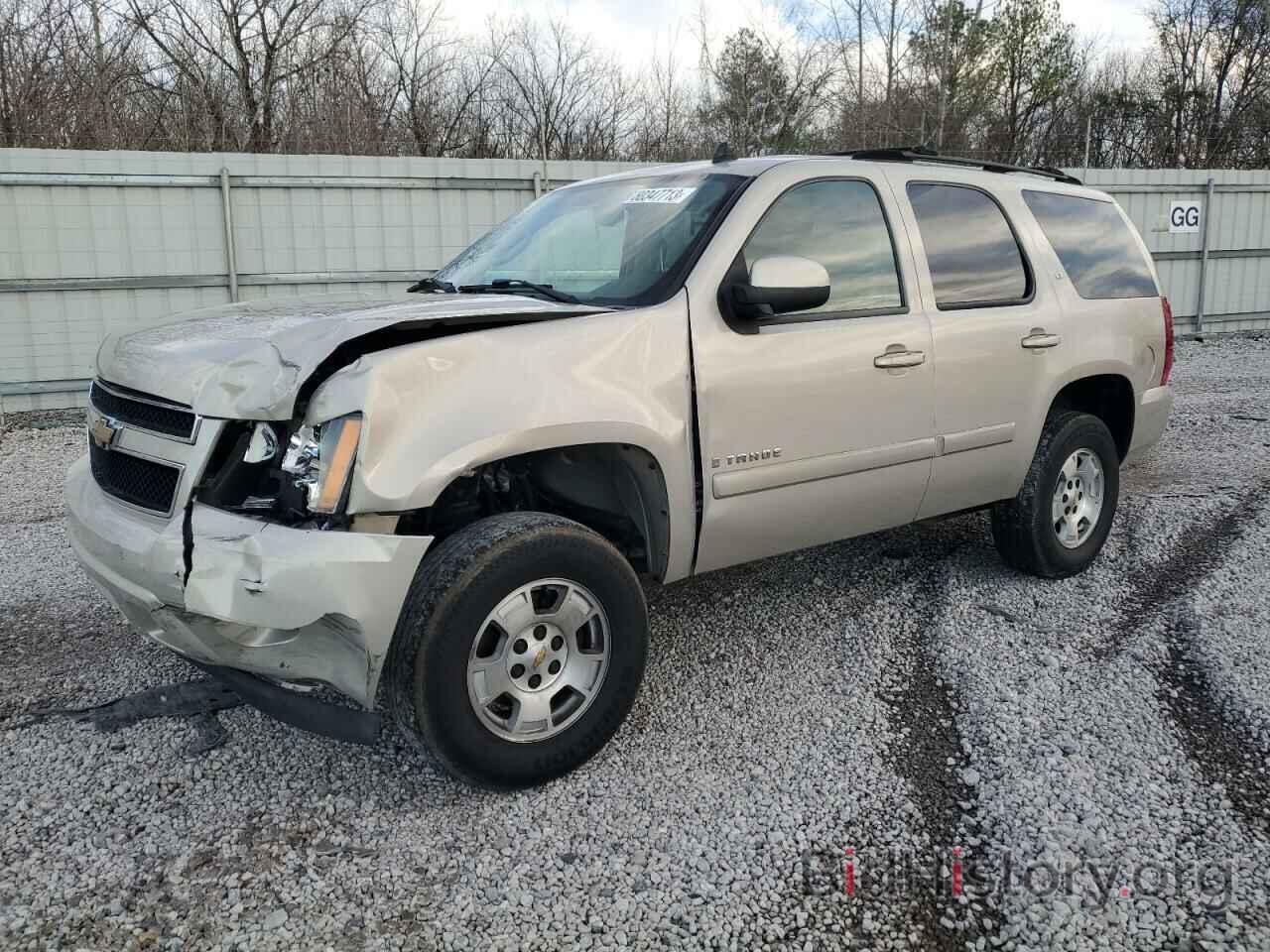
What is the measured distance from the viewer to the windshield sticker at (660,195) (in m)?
3.84

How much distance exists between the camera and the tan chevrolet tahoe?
8.98 ft

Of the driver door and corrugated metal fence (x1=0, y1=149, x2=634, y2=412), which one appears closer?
the driver door

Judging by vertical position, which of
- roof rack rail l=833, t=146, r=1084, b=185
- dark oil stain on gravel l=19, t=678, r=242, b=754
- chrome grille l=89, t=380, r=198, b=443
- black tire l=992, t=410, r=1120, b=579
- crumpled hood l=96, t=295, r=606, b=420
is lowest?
dark oil stain on gravel l=19, t=678, r=242, b=754

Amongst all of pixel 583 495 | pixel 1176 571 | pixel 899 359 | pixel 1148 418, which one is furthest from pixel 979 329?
pixel 583 495

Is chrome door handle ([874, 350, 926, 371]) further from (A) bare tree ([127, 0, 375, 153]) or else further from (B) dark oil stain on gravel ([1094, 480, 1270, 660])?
(A) bare tree ([127, 0, 375, 153])

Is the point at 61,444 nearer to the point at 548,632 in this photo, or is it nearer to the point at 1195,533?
the point at 548,632

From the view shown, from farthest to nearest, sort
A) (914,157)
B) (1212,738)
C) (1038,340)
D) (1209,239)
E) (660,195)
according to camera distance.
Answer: (1209,239)
(1038,340)
(914,157)
(660,195)
(1212,738)

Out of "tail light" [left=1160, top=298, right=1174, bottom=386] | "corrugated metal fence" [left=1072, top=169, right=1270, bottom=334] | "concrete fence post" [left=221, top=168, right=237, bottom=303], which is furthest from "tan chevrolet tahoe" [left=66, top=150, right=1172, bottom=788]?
"corrugated metal fence" [left=1072, top=169, right=1270, bottom=334]

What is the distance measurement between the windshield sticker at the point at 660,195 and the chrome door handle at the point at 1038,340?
1.66 m

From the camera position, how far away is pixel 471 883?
8.66ft

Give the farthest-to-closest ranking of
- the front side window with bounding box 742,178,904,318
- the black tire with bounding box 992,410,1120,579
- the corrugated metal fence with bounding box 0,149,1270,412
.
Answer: the corrugated metal fence with bounding box 0,149,1270,412, the black tire with bounding box 992,410,1120,579, the front side window with bounding box 742,178,904,318

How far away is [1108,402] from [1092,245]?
2.60 ft

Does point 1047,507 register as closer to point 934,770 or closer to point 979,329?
point 979,329

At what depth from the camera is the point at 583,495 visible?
3.49 metres
